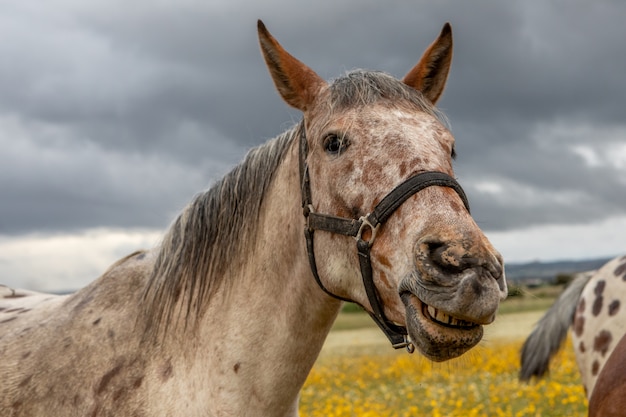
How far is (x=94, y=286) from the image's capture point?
389 cm

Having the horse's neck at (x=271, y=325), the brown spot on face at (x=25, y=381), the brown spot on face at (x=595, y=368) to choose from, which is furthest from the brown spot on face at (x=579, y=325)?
the brown spot on face at (x=25, y=381)

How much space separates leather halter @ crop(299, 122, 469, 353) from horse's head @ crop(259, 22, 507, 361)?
24mm

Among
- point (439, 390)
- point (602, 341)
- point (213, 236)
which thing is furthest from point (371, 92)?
point (439, 390)

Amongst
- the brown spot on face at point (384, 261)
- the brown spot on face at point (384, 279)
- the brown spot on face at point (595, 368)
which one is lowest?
the brown spot on face at point (595, 368)

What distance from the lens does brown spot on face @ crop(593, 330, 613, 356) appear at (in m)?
6.80

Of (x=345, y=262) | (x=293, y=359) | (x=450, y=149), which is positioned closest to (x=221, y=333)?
(x=293, y=359)

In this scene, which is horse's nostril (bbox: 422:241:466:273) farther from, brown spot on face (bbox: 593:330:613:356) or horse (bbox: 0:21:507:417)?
brown spot on face (bbox: 593:330:613:356)

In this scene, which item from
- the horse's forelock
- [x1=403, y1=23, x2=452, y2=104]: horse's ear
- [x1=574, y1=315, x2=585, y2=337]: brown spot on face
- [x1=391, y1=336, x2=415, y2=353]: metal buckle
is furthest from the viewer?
[x1=574, y1=315, x2=585, y2=337]: brown spot on face

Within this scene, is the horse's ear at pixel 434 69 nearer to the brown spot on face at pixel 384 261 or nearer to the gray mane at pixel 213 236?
the gray mane at pixel 213 236

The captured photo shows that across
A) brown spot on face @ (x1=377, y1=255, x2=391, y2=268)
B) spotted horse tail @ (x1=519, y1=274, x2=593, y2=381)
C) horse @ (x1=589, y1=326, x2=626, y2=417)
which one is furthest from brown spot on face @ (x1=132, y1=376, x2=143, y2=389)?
spotted horse tail @ (x1=519, y1=274, x2=593, y2=381)

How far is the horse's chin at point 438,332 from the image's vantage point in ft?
8.45

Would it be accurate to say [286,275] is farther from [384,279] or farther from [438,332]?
[438,332]

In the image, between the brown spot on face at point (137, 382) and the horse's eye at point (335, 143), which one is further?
the brown spot on face at point (137, 382)

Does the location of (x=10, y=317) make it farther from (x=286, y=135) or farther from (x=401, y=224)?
(x=401, y=224)
